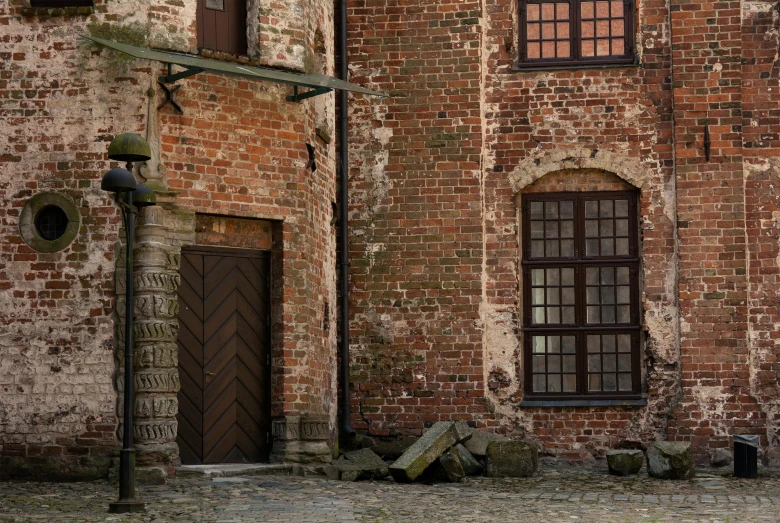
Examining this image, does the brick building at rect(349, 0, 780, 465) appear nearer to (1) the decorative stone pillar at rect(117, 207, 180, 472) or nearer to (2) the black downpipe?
(2) the black downpipe

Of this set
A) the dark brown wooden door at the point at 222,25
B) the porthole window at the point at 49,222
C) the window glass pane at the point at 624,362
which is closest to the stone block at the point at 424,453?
the window glass pane at the point at 624,362

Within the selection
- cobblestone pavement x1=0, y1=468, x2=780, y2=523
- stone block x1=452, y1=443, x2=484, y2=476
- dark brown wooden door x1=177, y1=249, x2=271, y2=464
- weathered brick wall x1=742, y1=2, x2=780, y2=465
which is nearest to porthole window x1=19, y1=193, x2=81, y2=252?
dark brown wooden door x1=177, y1=249, x2=271, y2=464

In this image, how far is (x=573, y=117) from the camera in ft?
54.7

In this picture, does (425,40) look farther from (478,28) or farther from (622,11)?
(622,11)

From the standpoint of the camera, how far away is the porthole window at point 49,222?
13.8 metres

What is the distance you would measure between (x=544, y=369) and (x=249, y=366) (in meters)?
3.98

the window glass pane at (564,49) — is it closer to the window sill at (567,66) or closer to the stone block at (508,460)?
the window sill at (567,66)

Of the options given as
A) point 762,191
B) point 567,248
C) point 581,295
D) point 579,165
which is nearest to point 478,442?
point 581,295

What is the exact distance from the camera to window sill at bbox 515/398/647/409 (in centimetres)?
1622

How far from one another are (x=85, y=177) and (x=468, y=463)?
5337mm

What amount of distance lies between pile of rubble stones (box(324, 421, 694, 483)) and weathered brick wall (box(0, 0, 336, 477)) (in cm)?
126

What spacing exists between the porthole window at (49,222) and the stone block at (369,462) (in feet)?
13.8

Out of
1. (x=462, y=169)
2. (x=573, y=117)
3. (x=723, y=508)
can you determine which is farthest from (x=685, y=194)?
(x=723, y=508)

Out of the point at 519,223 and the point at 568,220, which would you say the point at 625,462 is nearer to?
the point at 568,220
